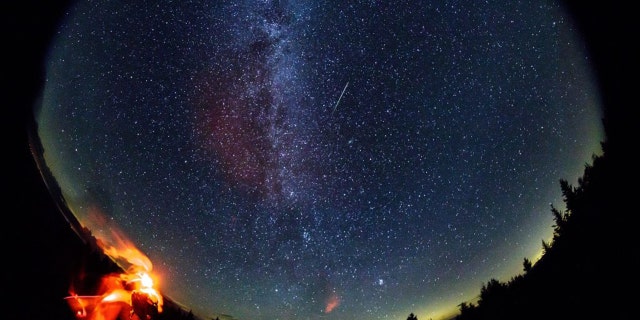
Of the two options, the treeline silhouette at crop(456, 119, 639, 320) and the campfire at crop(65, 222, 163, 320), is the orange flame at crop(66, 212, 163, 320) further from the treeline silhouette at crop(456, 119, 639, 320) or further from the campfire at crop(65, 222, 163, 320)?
the treeline silhouette at crop(456, 119, 639, 320)

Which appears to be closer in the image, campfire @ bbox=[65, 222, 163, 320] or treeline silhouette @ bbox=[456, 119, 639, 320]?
treeline silhouette @ bbox=[456, 119, 639, 320]

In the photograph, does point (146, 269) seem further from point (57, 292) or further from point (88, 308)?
point (57, 292)

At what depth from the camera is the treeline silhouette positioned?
4.20 meters

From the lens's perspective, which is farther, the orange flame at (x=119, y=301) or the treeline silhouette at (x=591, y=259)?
the orange flame at (x=119, y=301)

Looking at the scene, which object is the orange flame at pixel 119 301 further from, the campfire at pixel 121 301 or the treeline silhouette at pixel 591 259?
the treeline silhouette at pixel 591 259

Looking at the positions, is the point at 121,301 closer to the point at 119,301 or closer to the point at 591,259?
the point at 119,301

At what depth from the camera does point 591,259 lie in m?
4.78

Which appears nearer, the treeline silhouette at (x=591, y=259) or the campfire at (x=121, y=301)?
the treeline silhouette at (x=591, y=259)

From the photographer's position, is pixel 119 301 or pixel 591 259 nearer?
pixel 591 259

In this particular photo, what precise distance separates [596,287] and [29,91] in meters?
12.0

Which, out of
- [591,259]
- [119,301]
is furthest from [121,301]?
[591,259]

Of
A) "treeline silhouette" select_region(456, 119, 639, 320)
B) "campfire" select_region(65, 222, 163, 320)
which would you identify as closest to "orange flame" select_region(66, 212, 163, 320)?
"campfire" select_region(65, 222, 163, 320)

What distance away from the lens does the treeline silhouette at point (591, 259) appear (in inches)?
165

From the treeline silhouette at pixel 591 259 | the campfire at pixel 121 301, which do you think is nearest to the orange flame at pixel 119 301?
the campfire at pixel 121 301
